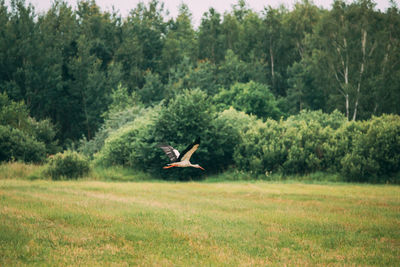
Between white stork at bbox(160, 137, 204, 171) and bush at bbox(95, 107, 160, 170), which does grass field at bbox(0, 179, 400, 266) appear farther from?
bush at bbox(95, 107, 160, 170)

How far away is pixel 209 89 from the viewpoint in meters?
59.8

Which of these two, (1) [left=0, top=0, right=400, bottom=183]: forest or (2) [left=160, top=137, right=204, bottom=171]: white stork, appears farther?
(1) [left=0, top=0, right=400, bottom=183]: forest

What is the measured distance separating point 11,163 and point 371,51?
4012 centimetres

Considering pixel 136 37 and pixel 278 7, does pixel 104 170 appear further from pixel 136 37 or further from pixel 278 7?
pixel 278 7

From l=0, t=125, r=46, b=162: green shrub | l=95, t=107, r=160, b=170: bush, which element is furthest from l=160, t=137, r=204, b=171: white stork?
l=0, t=125, r=46, b=162: green shrub

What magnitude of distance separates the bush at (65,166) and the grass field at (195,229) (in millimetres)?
7847

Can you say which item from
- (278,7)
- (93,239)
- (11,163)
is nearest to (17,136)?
(11,163)

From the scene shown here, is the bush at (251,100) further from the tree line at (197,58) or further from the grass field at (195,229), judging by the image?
the grass field at (195,229)

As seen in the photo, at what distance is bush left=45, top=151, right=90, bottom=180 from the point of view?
2952cm

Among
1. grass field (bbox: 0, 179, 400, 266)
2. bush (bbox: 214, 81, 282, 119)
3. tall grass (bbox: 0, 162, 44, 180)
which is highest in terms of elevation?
bush (bbox: 214, 81, 282, 119)

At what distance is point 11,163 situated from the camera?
32.3 m

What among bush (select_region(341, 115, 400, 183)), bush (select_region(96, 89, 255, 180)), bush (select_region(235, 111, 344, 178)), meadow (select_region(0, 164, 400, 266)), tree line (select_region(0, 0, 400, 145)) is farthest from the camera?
tree line (select_region(0, 0, 400, 145))

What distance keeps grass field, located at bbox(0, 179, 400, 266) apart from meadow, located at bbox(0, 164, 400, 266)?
0.03 meters

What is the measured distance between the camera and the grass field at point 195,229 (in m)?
10.9
